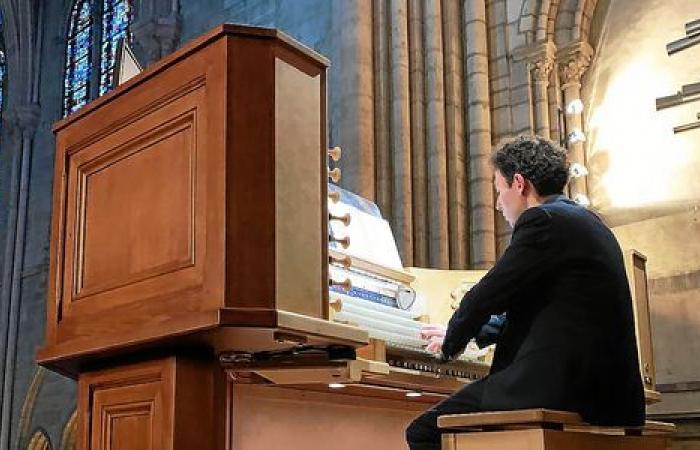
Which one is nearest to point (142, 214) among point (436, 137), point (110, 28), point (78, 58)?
point (436, 137)

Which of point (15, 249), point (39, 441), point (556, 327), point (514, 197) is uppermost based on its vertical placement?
point (15, 249)

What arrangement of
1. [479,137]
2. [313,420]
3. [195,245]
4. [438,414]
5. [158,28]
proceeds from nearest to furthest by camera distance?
[195,245], [438,414], [313,420], [479,137], [158,28]

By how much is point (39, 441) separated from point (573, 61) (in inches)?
365

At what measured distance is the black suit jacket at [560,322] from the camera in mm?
2090

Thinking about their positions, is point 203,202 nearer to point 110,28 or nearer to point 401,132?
point 401,132

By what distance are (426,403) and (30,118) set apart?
1166 cm

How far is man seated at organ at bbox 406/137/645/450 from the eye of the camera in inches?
82.4

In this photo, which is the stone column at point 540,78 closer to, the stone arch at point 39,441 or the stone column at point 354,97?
the stone column at point 354,97

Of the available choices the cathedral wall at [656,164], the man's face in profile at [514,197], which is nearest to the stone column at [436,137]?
the cathedral wall at [656,164]

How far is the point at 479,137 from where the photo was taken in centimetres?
680

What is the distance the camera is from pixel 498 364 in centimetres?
222

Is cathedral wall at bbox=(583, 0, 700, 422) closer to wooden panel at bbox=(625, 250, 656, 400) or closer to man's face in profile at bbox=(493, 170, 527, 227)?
wooden panel at bbox=(625, 250, 656, 400)

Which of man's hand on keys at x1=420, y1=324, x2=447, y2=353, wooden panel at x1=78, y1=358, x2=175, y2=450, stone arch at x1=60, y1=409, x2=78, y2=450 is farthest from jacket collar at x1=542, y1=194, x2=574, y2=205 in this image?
stone arch at x1=60, y1=409, x2=78, y2=450

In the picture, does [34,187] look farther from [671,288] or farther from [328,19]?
[671,288]
